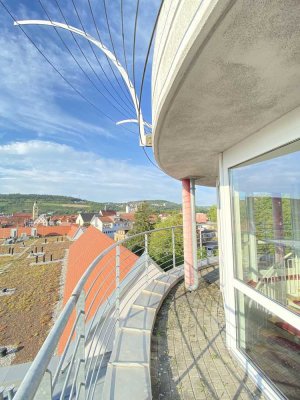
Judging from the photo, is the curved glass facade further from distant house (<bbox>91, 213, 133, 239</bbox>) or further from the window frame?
distant house (<bbox>91, 213, 133, 239</bbox>)

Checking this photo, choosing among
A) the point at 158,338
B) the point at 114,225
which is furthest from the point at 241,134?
the point at 114,225

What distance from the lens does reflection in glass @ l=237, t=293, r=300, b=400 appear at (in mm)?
1828

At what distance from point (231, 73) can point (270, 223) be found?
1407 mm

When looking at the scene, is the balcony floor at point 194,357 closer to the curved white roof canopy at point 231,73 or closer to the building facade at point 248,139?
the building facade at point 248,139

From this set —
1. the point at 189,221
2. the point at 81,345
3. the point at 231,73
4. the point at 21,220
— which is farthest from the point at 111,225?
the point at 231,73

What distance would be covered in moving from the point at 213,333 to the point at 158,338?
65 centimetres

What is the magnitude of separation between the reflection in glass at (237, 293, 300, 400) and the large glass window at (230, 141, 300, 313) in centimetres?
22

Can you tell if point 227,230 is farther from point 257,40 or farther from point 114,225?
point 114,225

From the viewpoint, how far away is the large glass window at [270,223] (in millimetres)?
1816

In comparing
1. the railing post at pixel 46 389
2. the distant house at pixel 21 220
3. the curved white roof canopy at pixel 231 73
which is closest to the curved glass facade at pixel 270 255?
the curved white roof canopy at pixel 231 73

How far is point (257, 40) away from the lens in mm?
941

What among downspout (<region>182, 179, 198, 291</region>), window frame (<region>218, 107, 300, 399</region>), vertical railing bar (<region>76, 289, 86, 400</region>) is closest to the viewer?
vertical railing bar (<region>76, 289, 86, 400</region>)

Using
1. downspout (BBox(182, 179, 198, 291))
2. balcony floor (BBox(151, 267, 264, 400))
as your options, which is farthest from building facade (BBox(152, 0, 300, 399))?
downspout (BBox(182, 179, 198, 291))

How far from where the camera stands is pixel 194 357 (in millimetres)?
2328
